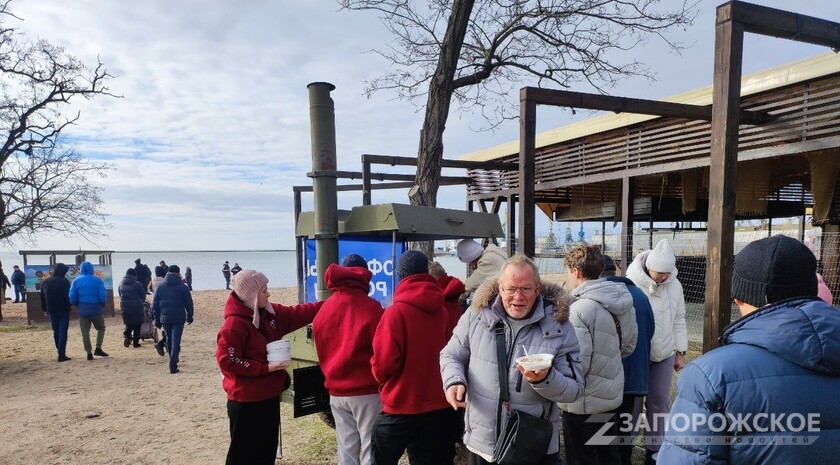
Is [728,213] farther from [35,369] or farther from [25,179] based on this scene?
[25,179]

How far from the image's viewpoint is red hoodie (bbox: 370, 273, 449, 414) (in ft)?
9.54

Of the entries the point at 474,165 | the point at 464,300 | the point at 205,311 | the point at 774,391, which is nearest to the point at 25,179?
the point at 205,311

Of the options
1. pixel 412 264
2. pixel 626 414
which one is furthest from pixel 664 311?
pixel 412 264

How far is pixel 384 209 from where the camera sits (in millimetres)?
4238

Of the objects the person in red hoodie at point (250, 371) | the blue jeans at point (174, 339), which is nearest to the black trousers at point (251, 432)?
the person in red hoodie at point (250, 371)

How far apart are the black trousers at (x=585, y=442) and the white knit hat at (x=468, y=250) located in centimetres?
186

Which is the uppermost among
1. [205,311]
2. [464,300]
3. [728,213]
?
[728,213]

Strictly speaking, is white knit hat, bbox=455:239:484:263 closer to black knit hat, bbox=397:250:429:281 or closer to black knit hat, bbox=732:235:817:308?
black knit hat, bbox=397:250:429:281

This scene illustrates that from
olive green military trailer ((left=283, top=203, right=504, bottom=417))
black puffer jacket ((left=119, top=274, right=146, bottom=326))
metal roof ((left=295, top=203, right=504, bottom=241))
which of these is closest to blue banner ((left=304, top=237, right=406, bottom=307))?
olive green military trailer ((left=283, top=203, right=504, bottom=417))

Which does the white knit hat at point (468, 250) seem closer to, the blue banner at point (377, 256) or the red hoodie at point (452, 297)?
the blue banner at point (377, 256)

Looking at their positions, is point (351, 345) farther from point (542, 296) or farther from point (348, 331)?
point (542, 296)

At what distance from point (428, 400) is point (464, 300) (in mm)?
1263

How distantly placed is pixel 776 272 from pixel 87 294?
10.3 meters

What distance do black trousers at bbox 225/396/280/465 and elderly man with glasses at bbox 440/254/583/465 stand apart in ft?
5.19
